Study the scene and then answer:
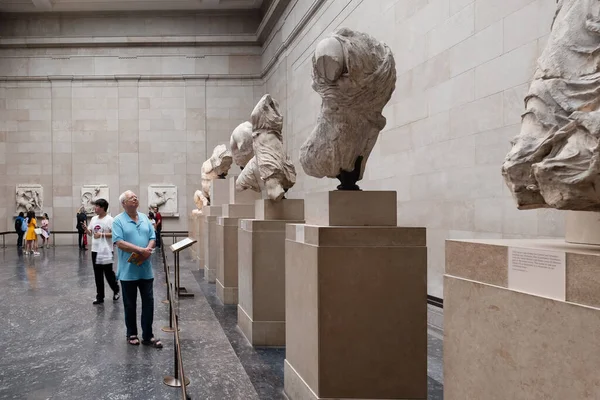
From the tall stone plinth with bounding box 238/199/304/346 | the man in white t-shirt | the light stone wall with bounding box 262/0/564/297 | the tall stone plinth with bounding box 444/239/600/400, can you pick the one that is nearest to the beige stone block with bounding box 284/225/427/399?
the tall stone plinth with bounding box 444/239/600/400

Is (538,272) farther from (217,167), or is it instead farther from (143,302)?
(217,167)

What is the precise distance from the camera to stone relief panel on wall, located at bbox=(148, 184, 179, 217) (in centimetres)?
2261

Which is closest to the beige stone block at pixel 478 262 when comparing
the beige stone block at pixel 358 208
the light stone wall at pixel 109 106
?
the beige stone block at pixel 358 208

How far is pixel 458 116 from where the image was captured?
23.5 feet

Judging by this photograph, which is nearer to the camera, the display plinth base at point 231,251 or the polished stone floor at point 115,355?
the polished stone floor at point 115,355

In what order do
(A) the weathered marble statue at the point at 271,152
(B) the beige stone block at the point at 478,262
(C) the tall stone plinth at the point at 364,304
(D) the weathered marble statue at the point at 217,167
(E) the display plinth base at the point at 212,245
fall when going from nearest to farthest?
(B) the beige stone block at the point at 478,262
(C) the tall stone plinth at the point at 364,304
(A) the weathered marble statue at the point at 271,152
(E) the display plinth base at the point at 212,245
(D) the weathered marble statue at the point at 217,167

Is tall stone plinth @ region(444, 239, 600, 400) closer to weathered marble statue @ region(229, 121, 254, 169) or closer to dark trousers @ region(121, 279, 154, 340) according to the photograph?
dark trousers @ region(121, 279, 154, 340)

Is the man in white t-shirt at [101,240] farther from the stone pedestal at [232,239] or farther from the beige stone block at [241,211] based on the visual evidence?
the beige stone block at [241,211]

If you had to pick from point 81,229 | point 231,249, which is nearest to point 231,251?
point 231,249

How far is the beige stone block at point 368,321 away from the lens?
3.94 m

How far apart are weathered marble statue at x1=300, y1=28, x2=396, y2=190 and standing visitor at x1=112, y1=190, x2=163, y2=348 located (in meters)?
2.68

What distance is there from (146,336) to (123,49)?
1889 cm

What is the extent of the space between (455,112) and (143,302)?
15.2 feet

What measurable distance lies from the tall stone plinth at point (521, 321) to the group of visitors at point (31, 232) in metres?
17.8
